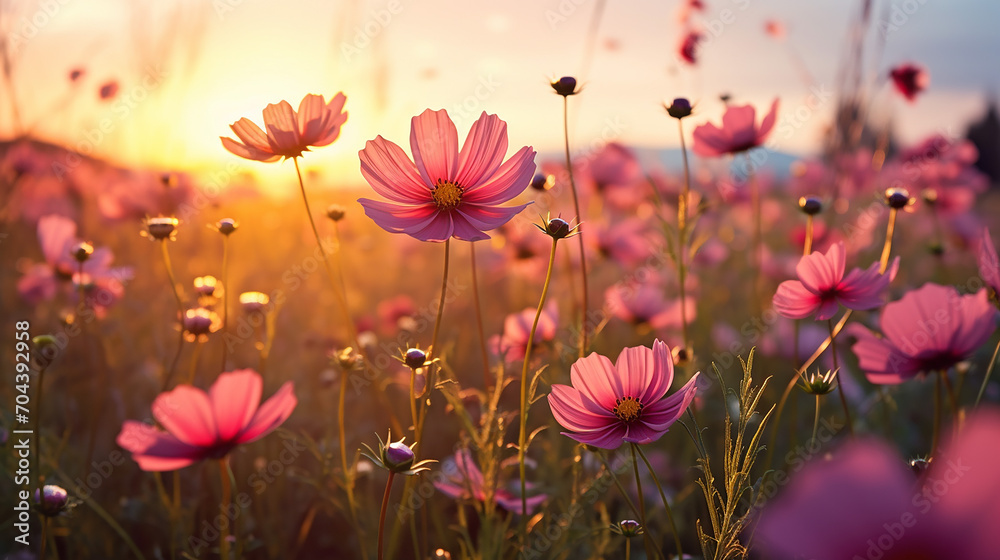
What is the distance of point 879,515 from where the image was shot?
1.00 feet

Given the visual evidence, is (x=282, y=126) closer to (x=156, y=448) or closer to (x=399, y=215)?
(x=399, y=215)

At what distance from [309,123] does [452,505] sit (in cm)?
89

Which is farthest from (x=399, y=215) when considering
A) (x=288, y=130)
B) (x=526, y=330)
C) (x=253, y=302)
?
(x=526, y=330)

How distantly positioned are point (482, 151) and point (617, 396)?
0.36 metres

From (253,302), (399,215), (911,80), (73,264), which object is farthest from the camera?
(911,80)

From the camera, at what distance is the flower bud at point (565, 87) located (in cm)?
84

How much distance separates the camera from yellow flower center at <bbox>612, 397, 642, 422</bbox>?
708mm

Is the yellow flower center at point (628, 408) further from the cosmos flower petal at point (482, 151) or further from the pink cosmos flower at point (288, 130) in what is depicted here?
the pink cosmos flower at point (288, 130)

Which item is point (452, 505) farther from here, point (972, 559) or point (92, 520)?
point (972, 559)

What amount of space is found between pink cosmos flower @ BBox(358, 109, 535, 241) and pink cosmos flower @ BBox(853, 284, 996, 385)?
0.48 metres

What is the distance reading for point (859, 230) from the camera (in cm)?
220

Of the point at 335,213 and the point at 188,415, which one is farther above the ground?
the point at 335,213

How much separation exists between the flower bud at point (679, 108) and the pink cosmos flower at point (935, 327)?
380 mm

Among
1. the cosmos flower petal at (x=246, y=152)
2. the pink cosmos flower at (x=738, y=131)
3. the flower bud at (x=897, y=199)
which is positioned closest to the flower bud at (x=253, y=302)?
the cosmos flower petal at (x=246, y=152)
